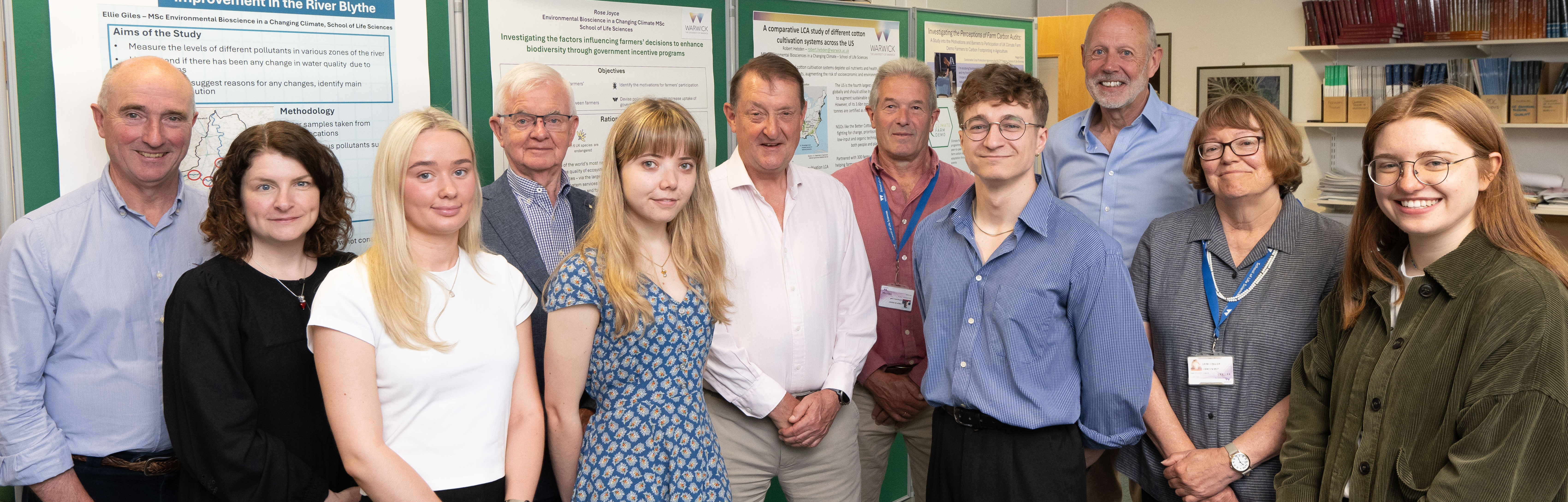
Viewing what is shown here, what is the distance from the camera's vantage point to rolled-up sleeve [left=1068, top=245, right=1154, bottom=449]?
2.03 metres

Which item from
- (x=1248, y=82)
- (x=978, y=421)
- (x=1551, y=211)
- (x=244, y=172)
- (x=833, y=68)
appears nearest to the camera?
(x=244, y=172)

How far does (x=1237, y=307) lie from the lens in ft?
6.98

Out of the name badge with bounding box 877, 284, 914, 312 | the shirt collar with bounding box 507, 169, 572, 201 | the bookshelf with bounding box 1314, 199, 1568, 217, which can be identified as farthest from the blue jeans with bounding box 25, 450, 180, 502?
the bookshelf with bounding box 1314, 199, 1568, 217

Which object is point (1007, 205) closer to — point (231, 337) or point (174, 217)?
point (231, 337)

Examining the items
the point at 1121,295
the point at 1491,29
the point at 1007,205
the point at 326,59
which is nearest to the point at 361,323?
the point at 326,59

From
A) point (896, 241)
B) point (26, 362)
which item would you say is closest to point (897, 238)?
point (896, 241)

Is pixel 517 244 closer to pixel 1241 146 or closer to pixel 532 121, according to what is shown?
pixel 532 121

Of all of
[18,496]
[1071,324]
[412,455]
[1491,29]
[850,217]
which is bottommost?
[18,496]

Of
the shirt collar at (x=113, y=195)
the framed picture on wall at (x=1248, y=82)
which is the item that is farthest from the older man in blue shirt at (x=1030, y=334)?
the framed picture on wall at (x=1248, y=82)

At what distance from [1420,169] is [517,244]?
193cm

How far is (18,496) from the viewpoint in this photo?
7.50ft

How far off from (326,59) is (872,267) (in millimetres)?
1610

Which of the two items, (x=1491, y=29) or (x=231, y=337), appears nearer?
(x=231, y=337)

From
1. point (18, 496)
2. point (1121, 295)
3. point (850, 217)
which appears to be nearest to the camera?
point (1121, 295)
